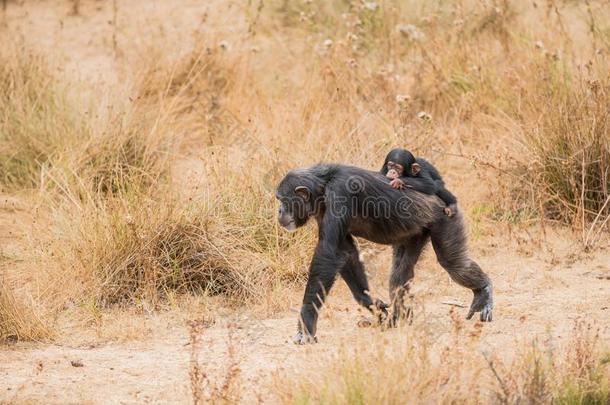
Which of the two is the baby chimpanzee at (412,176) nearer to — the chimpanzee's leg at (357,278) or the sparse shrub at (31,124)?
the chimpanzee's leg at (357,278)

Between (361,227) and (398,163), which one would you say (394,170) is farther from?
(361,227)

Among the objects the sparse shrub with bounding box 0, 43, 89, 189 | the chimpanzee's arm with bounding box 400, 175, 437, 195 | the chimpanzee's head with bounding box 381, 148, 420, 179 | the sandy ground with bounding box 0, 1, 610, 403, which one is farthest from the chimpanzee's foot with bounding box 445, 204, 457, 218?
the sparse shrub with bounding box 0, 43, 89, 189

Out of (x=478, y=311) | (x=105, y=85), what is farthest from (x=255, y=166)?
(x=105, y=85)

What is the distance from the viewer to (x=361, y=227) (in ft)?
20.4

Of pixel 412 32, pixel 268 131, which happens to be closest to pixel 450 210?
pixel 268 131

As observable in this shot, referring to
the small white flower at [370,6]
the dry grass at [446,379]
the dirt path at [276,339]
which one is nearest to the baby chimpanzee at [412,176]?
the dirt path at [276,339]

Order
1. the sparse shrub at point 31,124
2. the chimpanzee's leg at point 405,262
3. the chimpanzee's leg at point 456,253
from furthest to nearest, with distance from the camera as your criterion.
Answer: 1. the sparse shrub at point 31,124
2. the chimpanzee's leg at point 405,262
3. the chimpanzee's leg at point 456,253

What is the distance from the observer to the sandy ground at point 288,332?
535 cm

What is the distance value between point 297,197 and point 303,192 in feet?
0.25

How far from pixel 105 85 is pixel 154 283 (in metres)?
4.21

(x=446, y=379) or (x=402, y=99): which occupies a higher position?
(x=402, y=99)

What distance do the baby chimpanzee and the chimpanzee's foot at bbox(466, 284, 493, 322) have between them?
23.4 inches

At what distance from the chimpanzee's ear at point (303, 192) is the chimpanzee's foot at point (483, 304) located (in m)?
1.31

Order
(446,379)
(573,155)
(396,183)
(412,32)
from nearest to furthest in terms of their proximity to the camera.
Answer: (446,379) < (396,183) < (573,155) < (412,32)
